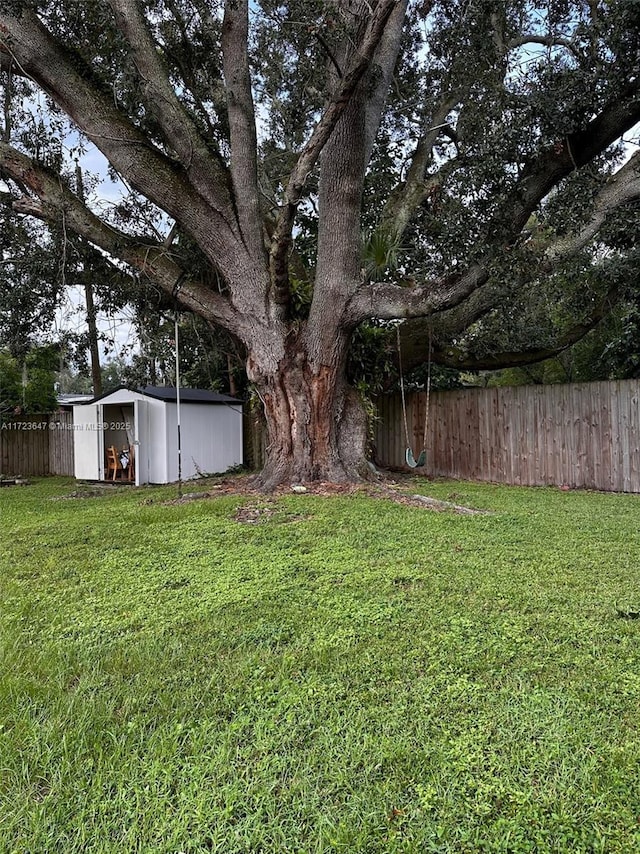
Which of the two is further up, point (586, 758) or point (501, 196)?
point (501, 196)

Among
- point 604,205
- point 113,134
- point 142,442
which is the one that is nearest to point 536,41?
point 604,205

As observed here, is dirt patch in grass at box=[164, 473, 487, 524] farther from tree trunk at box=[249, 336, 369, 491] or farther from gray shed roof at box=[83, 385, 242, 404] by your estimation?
gray shed roof at box=[83, 385, 242, 404]

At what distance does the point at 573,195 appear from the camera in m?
4.80

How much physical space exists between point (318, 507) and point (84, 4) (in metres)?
6.32

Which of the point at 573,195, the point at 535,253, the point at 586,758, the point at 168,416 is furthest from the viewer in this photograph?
the point at 168,416

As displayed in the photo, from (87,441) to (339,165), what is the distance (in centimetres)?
661

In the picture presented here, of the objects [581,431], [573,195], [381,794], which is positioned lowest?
[381,794]

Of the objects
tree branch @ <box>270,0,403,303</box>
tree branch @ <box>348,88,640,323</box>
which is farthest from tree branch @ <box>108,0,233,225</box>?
tree branch @ <box>348,88,640,323</box>

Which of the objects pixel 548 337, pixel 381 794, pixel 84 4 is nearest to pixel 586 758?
pixel 381 794

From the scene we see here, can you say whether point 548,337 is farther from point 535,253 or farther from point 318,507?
point 318,507

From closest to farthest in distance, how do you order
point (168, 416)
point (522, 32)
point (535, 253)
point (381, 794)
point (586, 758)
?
point (381, 794) → point (586, 758) → point (535, 253) → point (522, 32) → point (168, 416)

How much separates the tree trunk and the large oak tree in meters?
0.02

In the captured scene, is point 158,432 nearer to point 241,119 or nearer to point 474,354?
point 241,119

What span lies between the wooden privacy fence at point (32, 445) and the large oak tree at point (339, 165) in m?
5.49
